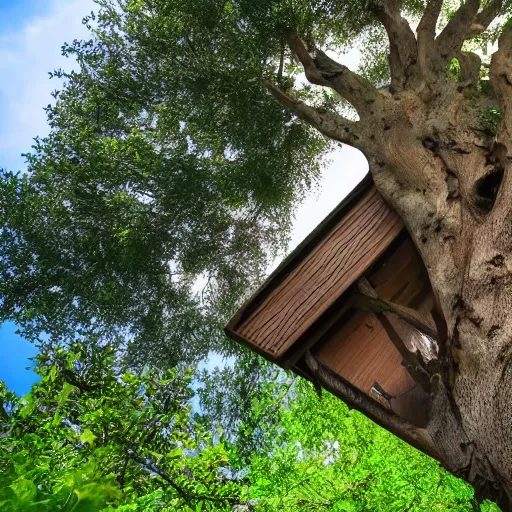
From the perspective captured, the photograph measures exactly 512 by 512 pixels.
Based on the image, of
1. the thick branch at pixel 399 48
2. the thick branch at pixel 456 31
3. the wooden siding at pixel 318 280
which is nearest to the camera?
the wooden siding at pixel 318 280

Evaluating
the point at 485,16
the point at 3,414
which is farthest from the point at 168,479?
the point at 485,16

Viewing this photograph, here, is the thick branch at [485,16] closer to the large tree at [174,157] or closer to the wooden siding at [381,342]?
the large tree at [174,157]

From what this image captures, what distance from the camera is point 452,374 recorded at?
9.15ft

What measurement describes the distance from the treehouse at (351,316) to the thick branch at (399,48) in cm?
315

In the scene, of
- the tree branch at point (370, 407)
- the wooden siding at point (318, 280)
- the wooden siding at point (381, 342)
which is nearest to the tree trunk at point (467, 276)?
the tree branch at point (370, 407)

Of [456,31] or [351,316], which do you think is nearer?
[351,316]

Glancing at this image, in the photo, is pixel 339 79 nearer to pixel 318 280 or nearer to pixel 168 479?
pixel 318 280

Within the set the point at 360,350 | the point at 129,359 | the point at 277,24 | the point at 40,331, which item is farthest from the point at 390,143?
the point at 40,331

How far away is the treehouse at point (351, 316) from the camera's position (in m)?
3.69

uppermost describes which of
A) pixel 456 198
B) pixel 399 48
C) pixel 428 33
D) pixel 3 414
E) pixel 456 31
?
pixel 456 31

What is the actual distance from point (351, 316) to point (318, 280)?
0.41 metres

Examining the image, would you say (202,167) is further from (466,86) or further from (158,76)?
(466,86)

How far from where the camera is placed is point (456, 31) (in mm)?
7234

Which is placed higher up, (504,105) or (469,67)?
(469,67)
